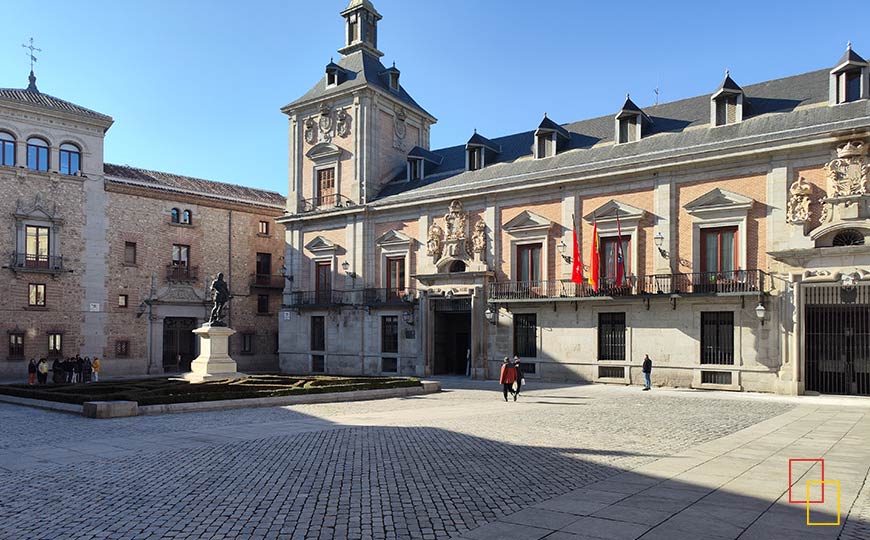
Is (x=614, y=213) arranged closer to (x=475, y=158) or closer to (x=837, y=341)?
(x=837, y=341)

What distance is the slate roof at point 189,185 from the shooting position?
38.7m

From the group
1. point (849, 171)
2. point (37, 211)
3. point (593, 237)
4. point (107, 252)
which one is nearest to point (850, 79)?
point (849, 171)

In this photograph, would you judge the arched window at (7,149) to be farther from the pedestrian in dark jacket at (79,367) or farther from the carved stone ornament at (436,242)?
the carved stone ornament at (436,242)

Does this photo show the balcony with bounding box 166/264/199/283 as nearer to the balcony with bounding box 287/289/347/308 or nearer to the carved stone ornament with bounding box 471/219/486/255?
the balcony with bounding box 287/289/347/308

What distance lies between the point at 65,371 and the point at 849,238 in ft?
110

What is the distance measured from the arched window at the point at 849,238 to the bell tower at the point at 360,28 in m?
28.8

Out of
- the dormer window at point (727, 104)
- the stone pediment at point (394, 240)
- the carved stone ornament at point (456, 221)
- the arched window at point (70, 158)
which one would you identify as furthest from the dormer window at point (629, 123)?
the arched window at point (70, 158)

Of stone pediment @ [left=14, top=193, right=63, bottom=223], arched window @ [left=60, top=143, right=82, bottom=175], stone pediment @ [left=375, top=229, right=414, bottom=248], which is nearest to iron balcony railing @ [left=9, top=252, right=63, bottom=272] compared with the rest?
stone pediment @ [left=14, top=193, right=63, bottom=223]

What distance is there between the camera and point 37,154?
114ft

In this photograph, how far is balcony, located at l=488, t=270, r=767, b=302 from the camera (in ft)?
80.3

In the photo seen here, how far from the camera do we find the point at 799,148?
23.5 metres

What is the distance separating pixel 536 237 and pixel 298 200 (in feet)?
53.5

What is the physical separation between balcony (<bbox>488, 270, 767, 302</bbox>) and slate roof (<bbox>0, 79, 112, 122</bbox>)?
2426 centimetres

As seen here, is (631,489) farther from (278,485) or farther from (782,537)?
(278,485)
